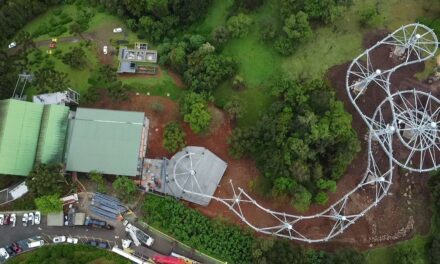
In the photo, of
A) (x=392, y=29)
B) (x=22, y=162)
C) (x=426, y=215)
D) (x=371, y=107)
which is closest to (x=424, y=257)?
(x=426, y=215)

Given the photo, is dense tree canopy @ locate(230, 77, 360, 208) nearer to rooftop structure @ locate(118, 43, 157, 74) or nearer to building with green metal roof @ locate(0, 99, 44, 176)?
rooftop structure @ locate(118, 43, 157, 74)

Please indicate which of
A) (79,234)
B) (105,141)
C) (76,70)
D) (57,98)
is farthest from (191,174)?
(76,70)

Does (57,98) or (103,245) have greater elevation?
(57,98)

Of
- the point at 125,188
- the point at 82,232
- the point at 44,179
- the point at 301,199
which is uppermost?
the point at 44,179

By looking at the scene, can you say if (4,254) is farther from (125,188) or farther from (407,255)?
(407,255)

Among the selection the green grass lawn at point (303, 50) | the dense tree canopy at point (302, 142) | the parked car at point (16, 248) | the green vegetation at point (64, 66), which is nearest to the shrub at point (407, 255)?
the dense tree canopy at point (302, 142)

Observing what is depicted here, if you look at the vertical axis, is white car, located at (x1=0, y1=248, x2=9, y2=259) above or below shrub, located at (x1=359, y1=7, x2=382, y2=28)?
below

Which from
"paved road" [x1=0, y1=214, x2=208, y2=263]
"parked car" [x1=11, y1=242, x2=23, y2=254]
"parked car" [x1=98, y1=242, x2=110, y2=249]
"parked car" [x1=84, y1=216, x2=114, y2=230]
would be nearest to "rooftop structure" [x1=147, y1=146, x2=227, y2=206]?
"paved road" [x1=0, y1=214, x2=208, y2=263]

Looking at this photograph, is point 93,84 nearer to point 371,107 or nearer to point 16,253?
point 16,253
